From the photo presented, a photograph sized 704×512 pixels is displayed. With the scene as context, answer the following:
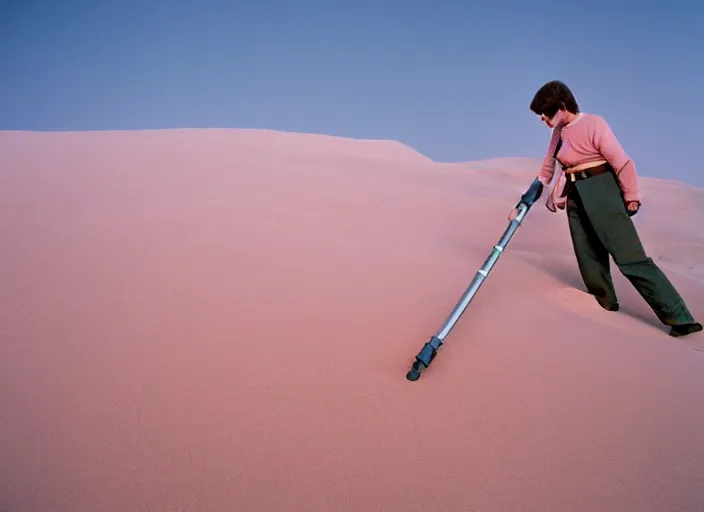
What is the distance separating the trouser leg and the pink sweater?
28 centimetres

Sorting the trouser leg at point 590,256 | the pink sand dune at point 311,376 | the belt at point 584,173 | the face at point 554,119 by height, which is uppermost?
the face at point 554,119

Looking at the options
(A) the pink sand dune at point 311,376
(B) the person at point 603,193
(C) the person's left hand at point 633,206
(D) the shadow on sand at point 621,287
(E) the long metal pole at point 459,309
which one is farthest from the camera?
(D) the shadow on sand at point 621,287

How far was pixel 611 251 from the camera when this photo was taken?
9.46 feet

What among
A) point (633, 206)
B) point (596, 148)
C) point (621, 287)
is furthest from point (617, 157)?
point (621, 287)

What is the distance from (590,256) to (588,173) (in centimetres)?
51

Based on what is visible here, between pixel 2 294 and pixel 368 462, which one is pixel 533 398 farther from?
pixel 2 294

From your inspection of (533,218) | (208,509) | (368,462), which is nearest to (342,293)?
(368,462)

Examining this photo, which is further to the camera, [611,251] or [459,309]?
[611,251]

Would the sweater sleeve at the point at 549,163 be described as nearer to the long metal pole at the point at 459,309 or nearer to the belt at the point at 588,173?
the belt at the point at 588,173

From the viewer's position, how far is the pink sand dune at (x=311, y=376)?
136 centimetres

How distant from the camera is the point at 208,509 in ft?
4.16

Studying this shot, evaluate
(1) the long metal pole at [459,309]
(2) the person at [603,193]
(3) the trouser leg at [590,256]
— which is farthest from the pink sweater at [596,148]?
(1) the long metal pole at [459,309]

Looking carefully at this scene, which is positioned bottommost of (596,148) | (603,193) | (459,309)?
(459,309)

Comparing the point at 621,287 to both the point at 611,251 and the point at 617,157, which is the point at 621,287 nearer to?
the point at 611,251
